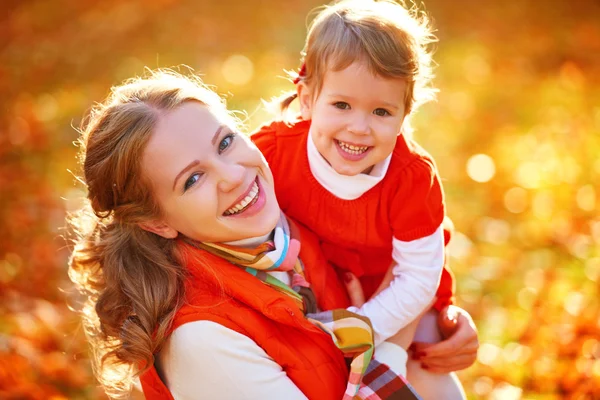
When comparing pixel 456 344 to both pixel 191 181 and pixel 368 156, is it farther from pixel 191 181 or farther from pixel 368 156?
pixel 191 181

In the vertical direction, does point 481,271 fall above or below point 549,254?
below

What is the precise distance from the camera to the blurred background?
338 centimetres

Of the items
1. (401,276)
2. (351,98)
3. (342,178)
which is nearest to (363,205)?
(342,178)

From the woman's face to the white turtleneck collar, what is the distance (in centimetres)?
33

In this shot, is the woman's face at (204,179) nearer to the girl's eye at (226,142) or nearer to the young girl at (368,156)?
the girl's eye at (226,142)

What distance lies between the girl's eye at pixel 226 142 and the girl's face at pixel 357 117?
0.34m

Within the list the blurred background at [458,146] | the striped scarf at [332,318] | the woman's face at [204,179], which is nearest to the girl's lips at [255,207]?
the woman's face at [204,179]

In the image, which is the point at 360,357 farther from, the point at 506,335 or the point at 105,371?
the point at 506,335

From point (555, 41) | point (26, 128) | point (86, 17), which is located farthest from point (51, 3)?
point (555, 41)

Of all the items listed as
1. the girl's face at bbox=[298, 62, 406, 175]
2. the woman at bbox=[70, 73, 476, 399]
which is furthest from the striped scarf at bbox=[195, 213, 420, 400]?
the girl's face at bbox=[298, 62, 406, 175]

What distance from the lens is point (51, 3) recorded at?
325 inches

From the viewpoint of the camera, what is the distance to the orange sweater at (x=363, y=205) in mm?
2293

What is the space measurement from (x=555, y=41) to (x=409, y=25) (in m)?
4.88

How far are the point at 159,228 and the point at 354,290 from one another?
0.76 m
